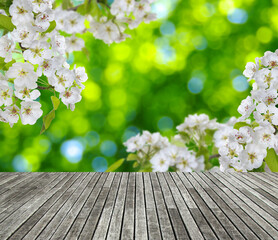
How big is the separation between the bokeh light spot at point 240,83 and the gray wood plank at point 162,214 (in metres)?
1.14

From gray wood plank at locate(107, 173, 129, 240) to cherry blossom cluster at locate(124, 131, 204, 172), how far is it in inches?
8.4

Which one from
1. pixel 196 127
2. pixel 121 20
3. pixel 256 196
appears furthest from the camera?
pixel 196 127

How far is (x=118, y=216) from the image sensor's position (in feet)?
3.34

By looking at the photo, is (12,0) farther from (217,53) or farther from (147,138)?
(217,53)

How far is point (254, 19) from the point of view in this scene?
7.80 feet

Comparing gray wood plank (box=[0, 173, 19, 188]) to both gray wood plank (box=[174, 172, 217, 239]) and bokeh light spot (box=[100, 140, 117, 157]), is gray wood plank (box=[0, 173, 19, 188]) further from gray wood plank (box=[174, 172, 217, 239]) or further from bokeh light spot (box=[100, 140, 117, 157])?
bokeh light spot (box=[100, 140, 117, 157])

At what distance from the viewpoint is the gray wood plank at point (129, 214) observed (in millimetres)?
877

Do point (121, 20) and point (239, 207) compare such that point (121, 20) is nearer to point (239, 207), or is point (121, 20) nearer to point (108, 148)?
point (239, 207)

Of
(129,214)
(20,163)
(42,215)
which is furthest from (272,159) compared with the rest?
(20,163)

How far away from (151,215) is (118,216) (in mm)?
88

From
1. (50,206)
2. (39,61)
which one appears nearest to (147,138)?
(50,206)

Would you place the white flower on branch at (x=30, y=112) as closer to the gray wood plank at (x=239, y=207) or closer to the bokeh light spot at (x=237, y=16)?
the gray wood plank at (x=239, y=207)

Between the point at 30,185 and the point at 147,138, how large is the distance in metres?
0.53

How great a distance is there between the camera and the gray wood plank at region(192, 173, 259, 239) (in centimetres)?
89
